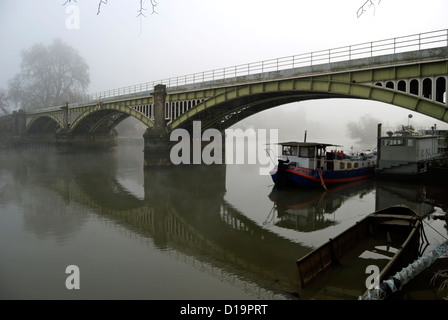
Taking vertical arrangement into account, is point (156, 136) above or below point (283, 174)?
above

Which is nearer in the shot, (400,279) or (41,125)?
(400,279)

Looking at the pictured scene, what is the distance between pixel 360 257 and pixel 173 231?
7.83 m

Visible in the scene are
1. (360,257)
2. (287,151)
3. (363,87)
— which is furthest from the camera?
(287,151)

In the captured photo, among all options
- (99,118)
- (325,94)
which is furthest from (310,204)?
(99,118)

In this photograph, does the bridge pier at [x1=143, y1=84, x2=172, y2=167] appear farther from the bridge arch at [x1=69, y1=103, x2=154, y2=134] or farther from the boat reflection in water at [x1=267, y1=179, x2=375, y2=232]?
the boat reflection in water at [x1=267, y1=179, x2=375, y2=232]

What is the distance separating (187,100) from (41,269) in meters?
26.5

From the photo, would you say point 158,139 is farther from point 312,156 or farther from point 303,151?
point 312,156

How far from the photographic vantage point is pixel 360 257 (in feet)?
34.4

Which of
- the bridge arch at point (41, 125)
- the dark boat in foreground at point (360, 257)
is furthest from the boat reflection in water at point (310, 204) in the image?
the bridge arch at point (41, 125)

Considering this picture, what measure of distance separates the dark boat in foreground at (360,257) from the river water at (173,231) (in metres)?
0.81

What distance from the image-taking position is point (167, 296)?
331 inches

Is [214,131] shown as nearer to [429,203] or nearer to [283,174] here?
[283,174]

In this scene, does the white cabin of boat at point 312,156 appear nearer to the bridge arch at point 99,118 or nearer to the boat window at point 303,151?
the boat window at point 303,151
